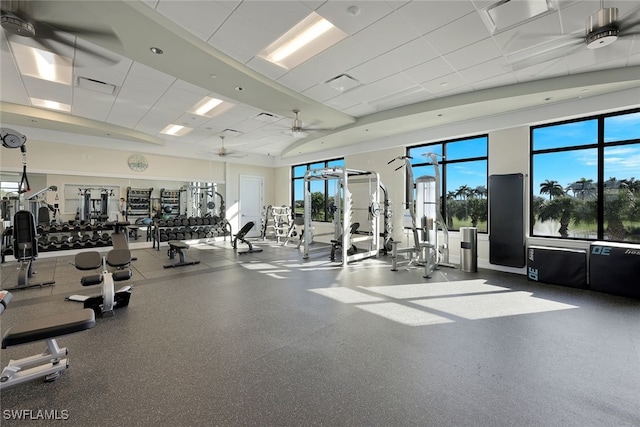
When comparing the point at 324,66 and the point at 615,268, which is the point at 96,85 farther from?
the point at 615,268

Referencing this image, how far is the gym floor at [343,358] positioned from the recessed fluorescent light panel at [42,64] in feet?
10.9

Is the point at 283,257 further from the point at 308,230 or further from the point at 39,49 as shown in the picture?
the point at 39,49

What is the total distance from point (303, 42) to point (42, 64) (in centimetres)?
391

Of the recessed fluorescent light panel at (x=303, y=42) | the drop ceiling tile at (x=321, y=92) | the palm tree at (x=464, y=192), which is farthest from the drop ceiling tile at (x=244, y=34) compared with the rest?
the palm tree at (x=464, y=192)

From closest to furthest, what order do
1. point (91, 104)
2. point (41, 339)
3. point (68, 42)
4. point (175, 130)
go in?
1. point (41, 339)
2. point (68, 42)
3. point (91, 104)
4. point (175, 130)

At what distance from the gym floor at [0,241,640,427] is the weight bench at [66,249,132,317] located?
14cm

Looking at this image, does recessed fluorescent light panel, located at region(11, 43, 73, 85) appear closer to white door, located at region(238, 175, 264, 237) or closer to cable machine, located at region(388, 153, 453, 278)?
cable machine, located at region(388, 153, 453, 278)

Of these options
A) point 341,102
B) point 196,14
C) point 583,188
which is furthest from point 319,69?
point 583,188

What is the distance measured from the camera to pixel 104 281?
325 centimetres

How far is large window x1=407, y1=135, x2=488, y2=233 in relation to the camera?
A: 613 centimetres

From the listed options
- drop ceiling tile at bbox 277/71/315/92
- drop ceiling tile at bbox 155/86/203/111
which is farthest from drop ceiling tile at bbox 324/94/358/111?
drop ceiling tile at bbox 155/86/203/111

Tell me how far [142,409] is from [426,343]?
2.29 m

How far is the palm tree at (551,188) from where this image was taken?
514 cm

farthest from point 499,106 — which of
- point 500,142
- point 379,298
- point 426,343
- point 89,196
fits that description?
point 89,196
